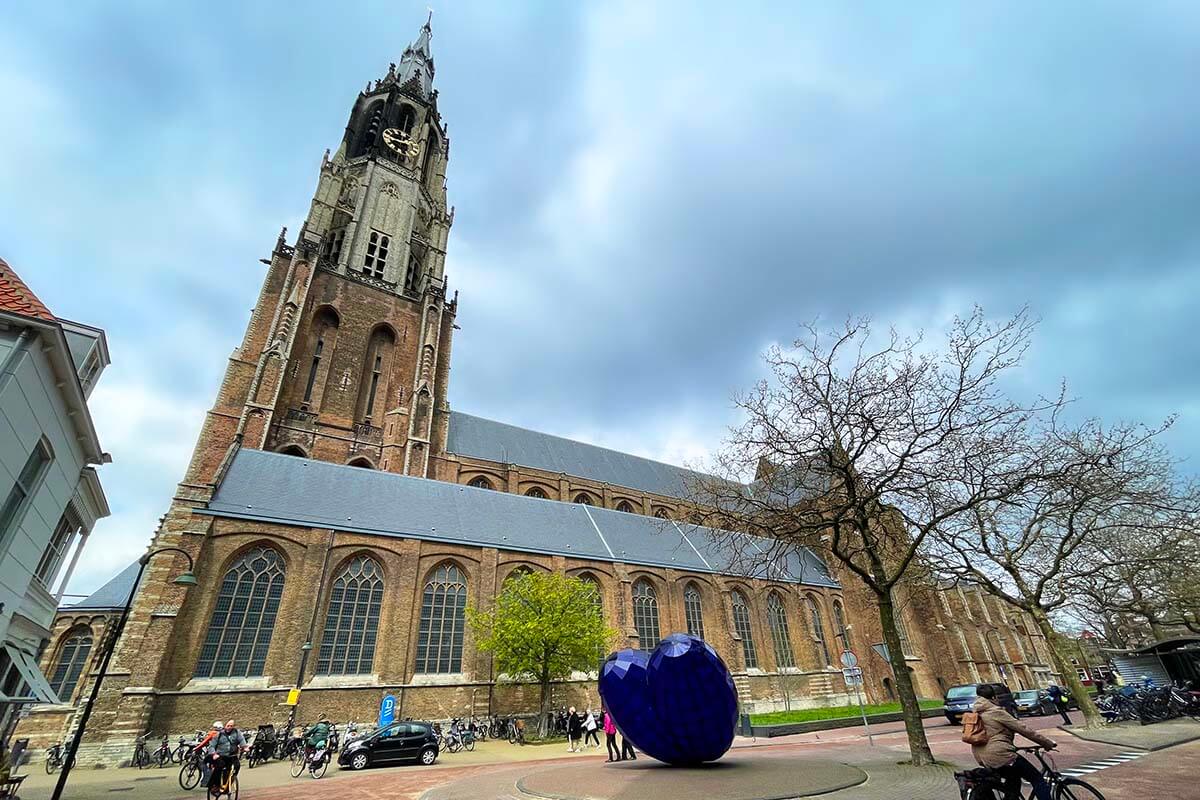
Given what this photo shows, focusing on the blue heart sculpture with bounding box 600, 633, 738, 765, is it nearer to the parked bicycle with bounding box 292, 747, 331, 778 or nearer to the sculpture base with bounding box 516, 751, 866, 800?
the sculpture base with bounding box 516, 751, 866, 800

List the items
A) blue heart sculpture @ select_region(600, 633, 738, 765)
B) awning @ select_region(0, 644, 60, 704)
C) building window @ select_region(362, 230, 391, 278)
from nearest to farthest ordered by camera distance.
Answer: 1. blue heart sculpture @ select_region(600, 633, 738, 765)
2. awning @ select_region(0, 644, 60, 704)
3. building window @ select_region(362, 230, 391, 278)

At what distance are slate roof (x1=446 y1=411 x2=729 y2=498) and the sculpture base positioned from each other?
28987 millimetres

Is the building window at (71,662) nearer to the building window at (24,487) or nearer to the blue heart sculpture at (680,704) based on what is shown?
the building window at (24,487)

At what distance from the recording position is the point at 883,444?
480 inches

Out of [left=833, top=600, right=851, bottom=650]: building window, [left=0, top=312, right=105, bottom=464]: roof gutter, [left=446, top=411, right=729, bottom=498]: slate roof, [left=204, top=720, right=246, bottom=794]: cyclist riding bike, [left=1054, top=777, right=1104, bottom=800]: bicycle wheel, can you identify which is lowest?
[left=1054, top=777, right=1104, bottom=800]: bicycle wheel

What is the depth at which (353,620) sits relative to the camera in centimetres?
2066

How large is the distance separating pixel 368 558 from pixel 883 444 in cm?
2014

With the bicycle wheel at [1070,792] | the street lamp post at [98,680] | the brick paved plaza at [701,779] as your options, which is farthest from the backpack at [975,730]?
the street lamp post at [98,680]

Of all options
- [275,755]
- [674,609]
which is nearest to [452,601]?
[275,755]

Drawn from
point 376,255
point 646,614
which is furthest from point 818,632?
point 376,255

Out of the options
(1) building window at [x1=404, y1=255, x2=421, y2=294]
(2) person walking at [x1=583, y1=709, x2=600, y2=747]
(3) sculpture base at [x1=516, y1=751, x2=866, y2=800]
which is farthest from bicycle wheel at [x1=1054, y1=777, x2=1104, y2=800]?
(1) building window at [x1=404, y1=255, x2=421, y2=294]

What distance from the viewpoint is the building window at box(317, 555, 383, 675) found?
19.8 m

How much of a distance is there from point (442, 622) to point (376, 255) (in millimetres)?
28656

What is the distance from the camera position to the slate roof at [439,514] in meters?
21.9
